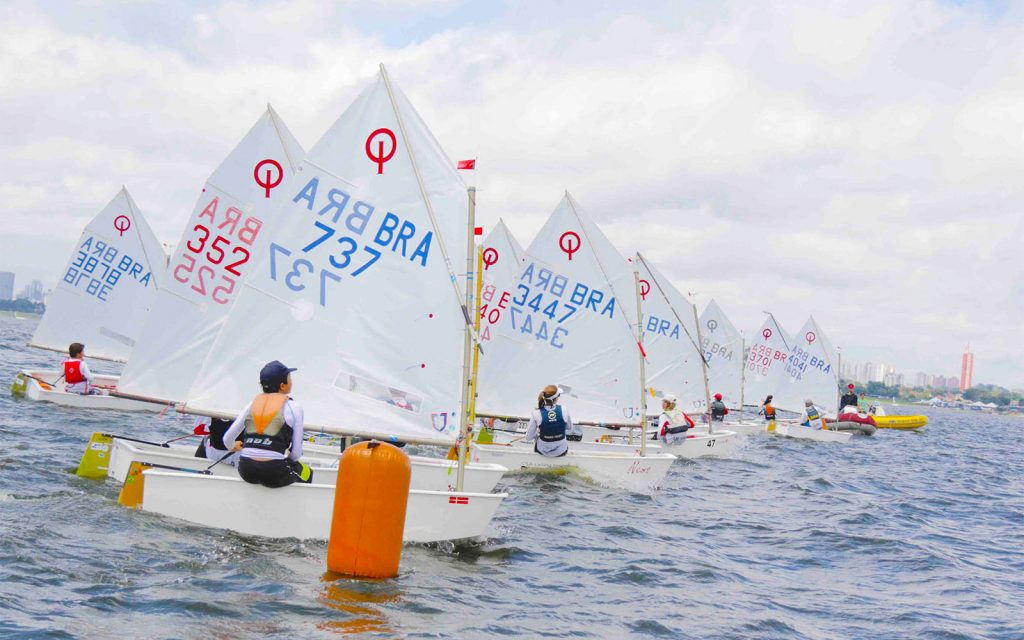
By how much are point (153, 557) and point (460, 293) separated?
481 centimetres

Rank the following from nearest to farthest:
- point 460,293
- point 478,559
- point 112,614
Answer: point 112,614 < point 478,559 < point 460,293

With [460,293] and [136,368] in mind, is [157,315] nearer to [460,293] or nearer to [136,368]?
[136,368]

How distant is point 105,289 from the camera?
26.9 m

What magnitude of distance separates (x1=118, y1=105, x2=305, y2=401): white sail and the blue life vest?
6.27 meters

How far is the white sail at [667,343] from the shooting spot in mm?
30078

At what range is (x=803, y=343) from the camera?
149 ft

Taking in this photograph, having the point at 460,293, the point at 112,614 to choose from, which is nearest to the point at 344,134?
the point at 460,293

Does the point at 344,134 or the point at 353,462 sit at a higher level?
the point at 344,134

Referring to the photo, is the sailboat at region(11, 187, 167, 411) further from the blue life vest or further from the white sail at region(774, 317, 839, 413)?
the white sail at region(774, 317, 839, 413)

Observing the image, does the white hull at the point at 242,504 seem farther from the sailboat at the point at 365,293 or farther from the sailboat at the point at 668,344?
the sailboat at the point at 668,344

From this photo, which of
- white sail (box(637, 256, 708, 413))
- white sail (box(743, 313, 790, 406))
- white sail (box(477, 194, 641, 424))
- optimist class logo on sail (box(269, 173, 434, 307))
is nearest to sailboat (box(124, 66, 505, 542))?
optimist class logo on sail (box(269, 173, 434, 307))

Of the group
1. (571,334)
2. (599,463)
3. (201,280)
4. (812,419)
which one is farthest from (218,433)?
(812,419)

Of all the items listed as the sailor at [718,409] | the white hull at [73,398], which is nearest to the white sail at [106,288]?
the white hull at [73,398]

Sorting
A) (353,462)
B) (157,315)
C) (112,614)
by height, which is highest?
(157,315)
